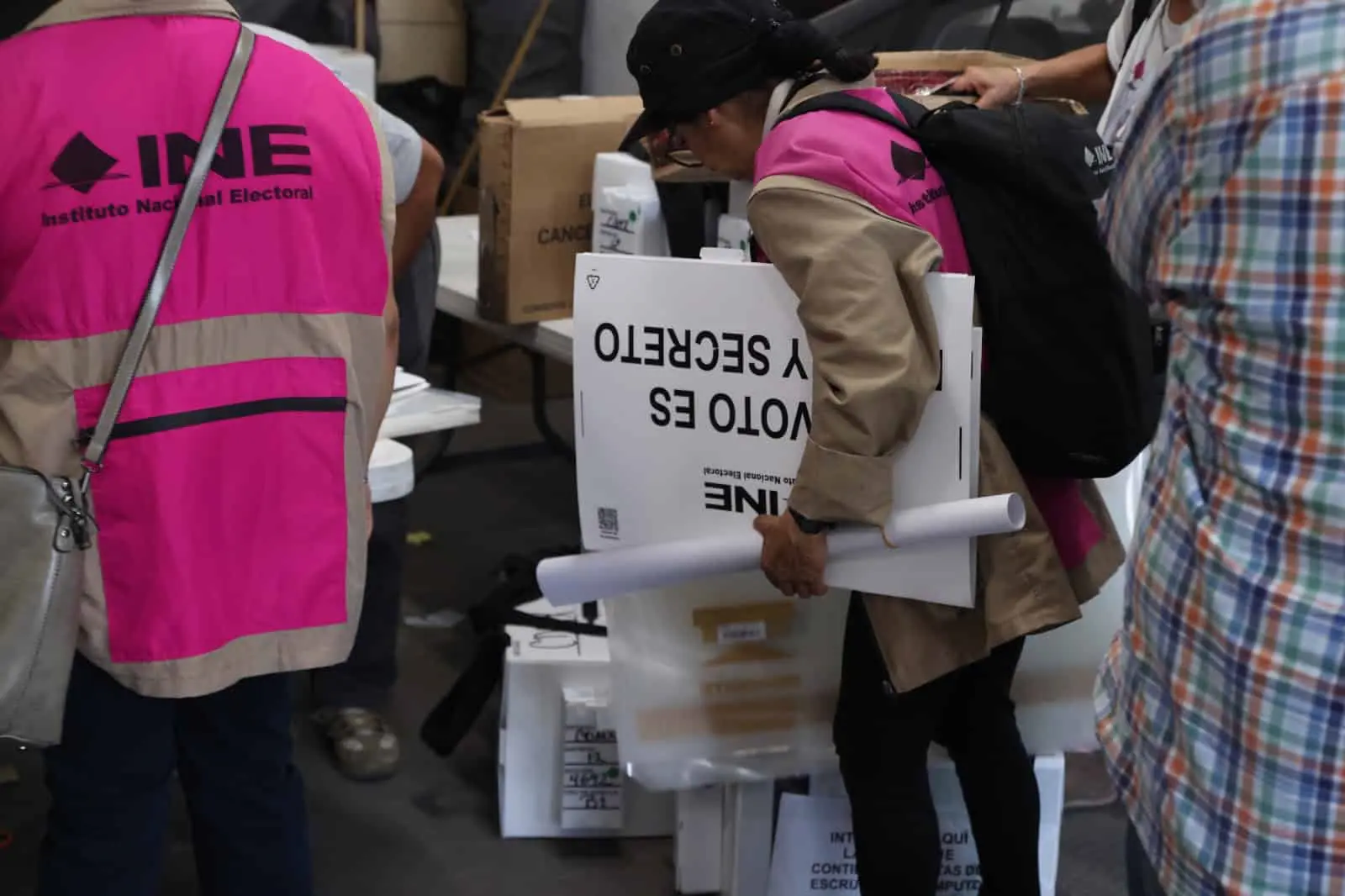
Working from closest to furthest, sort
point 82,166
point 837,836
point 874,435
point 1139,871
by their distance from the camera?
1. point 1139,871
2. point 82,166
3. point 874,435
4. point 837,836

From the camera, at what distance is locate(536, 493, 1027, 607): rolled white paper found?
1.67 metres

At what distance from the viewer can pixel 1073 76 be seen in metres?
2.60

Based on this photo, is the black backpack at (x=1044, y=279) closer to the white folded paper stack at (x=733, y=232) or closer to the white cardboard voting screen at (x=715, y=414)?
the white cardboard voting screen at (x=715, y=414)

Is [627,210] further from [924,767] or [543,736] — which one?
[924,767]

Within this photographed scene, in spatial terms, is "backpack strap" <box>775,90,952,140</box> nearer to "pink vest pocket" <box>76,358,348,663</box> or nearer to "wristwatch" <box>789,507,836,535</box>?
"wristwatch" <box>789,507,836,535</box>

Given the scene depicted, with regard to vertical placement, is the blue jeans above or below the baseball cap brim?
below

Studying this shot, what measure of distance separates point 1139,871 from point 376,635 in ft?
6.08

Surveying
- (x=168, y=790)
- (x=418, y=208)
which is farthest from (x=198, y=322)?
(x=418, y=208)

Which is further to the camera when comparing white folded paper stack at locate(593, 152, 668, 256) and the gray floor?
white folded paper stack at locate(593, 152, 668, 256)

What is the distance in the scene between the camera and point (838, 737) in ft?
6.41

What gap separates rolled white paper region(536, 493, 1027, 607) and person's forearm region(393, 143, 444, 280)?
684 millimetres

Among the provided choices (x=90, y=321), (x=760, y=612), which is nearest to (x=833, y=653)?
(x=760, y=612)

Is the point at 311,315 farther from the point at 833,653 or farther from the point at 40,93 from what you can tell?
the point at 833,653

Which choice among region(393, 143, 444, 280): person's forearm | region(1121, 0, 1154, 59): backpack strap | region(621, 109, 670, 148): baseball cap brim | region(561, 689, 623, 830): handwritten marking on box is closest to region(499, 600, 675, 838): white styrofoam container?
region(561, 689, 623, 830): handwritten marking on box
